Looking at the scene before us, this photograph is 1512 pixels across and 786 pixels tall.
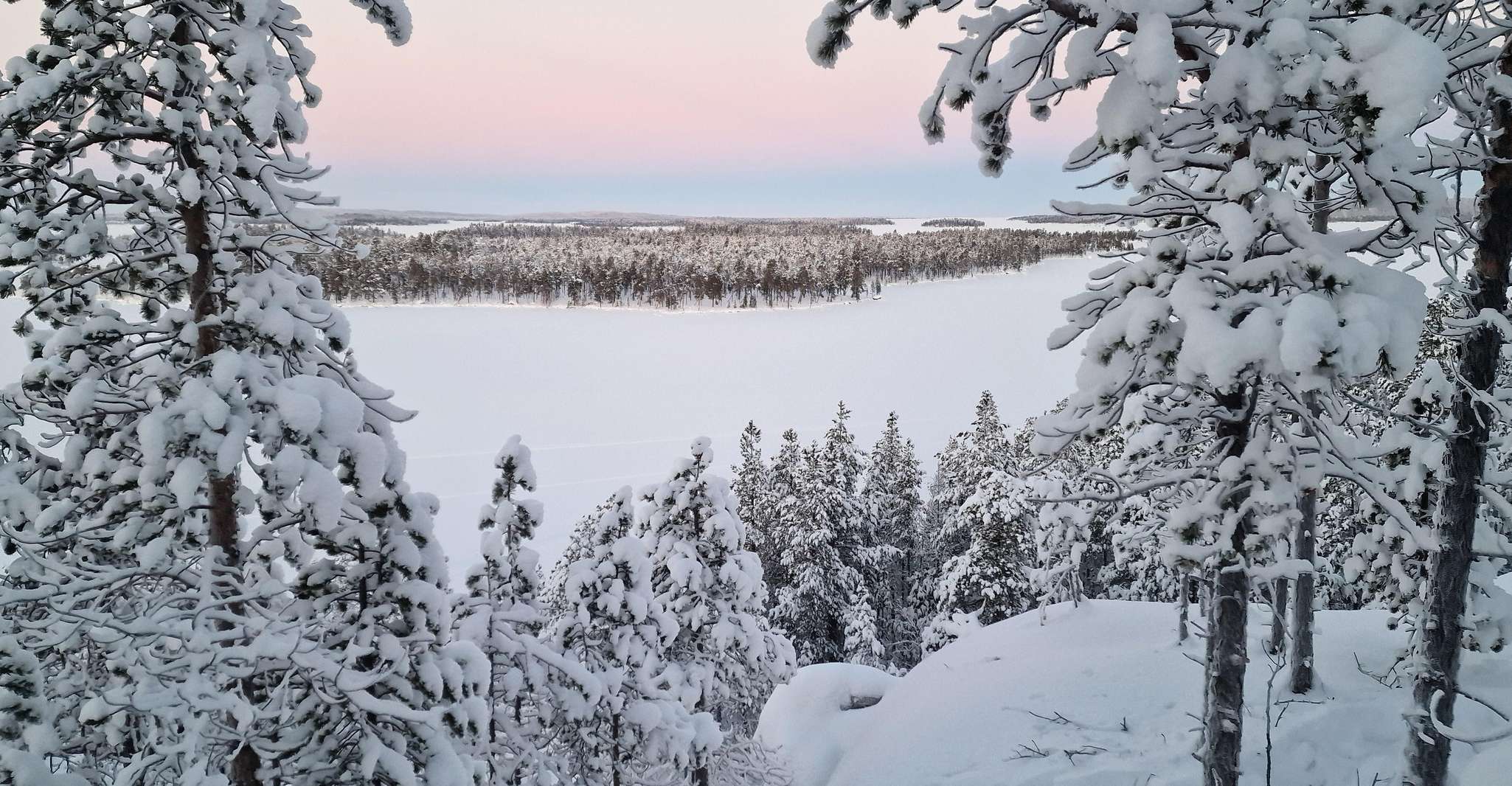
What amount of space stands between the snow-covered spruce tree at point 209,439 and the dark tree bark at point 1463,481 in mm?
6651

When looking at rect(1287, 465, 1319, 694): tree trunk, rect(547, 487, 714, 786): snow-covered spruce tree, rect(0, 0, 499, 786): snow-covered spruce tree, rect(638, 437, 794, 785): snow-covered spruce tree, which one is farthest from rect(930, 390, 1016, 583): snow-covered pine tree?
rect(0, 0, 499, 786): snow-covered spruce tree

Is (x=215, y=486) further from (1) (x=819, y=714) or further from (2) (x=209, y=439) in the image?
(1) (x=819, y=714)

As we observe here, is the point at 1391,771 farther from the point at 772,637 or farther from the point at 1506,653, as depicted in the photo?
the point at 772,637

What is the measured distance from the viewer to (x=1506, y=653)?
862 cm

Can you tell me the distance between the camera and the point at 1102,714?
9492mm

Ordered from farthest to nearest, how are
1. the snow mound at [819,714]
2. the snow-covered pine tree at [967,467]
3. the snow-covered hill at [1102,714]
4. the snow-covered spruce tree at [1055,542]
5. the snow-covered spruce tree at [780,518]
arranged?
1. the snow-covered spruce tree at [780,518]
2. the snow-covered pine tree at [967,467]
3. the snow mound at [819,714]
4. the snow-covered spruce tree at [1055,542]
5. the snow-covered hill at [1102,714]

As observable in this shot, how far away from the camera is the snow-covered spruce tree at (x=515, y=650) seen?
223 inches

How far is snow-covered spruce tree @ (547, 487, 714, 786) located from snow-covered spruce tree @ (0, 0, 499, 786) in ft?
11.3

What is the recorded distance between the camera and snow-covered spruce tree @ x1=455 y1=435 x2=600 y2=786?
5.67 meters

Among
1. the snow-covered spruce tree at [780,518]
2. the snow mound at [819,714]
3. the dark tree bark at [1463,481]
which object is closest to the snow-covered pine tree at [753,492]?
the snow-covered spruce tree at [780,518]

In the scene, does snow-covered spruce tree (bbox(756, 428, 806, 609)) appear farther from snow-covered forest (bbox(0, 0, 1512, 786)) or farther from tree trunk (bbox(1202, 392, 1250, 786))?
tree trunk (bbox(1202, 392, 1250, 786))

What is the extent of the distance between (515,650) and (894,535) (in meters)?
30.8

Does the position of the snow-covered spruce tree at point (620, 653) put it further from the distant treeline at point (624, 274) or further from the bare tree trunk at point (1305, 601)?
the distant treeline at point (624, 274)

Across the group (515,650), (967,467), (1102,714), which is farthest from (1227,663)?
(967,467)
